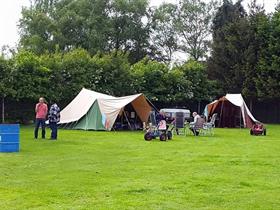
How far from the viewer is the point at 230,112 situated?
98.4 feet

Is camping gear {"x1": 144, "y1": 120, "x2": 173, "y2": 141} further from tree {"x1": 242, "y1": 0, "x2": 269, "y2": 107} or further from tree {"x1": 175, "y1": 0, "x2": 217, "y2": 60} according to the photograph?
tree {"x1": 175, "y1": 0, "x2": 217, "y2": 60}

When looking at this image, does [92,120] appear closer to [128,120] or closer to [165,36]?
[128,120]

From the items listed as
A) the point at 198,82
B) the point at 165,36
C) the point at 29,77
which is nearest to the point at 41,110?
the point at 29,77

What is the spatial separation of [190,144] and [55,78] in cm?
1458

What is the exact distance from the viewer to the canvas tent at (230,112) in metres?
28.5

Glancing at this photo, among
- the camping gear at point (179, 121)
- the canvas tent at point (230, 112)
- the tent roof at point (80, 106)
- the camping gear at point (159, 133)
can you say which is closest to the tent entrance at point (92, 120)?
the tent roof at point (80, 106)

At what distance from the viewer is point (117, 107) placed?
24047 millimetres

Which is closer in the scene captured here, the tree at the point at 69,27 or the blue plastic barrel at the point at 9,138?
the blue plastic barrel at the point at 9,138

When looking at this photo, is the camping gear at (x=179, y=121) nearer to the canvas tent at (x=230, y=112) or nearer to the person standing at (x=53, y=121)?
the person standing at (x=53, y=121)

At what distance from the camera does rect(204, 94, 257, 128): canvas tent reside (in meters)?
28.5

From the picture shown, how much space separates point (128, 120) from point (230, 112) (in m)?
7.23

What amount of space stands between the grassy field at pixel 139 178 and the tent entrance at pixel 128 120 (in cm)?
1010

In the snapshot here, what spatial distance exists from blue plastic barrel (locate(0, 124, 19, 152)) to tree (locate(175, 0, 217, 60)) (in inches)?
1726

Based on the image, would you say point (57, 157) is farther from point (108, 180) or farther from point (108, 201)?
point (108, 201)
